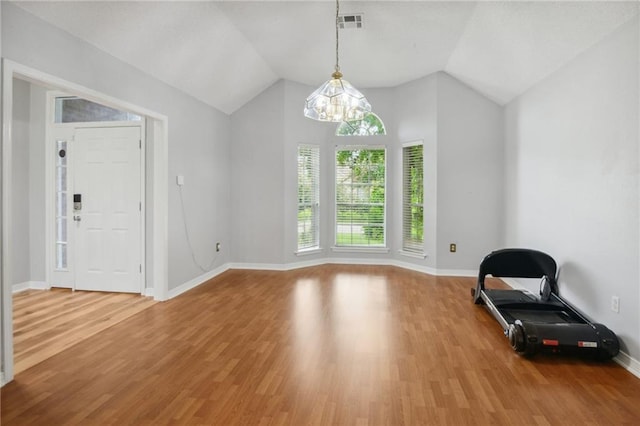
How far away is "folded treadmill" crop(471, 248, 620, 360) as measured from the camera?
111 inches

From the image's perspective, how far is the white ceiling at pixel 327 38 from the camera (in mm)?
3135

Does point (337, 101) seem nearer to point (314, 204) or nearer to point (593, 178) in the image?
point (593, 178)

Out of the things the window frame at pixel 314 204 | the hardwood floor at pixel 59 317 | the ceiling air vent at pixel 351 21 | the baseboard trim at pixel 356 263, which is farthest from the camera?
the window frame at pixel 314 204

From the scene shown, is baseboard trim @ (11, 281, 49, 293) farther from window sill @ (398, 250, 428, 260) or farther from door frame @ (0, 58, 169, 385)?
window sill @ (398, 250, 428, 260)

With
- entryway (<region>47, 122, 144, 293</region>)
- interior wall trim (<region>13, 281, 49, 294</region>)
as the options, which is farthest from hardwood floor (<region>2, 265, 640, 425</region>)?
interior wall trim (<region>13, 281, 49, 294</region>)

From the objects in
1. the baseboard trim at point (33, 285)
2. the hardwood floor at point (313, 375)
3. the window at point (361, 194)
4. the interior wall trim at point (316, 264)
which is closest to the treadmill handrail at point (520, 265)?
the hardwood floor at point (313, 375)

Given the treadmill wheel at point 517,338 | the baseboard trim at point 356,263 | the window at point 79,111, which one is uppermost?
the window at point 79,111

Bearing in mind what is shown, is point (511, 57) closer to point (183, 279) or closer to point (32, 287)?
point (183, 279)

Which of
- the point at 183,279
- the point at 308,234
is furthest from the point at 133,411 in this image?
the point at 308,234

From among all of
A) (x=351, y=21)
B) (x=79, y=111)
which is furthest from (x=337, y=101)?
(x=79, y=111)

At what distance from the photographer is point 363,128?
6805 millimetres

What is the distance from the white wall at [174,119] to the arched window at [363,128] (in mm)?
2071

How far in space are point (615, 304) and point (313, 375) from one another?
2.46 meters

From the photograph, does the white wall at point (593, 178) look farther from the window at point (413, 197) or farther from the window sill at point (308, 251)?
the window sill at point (308, 251)
